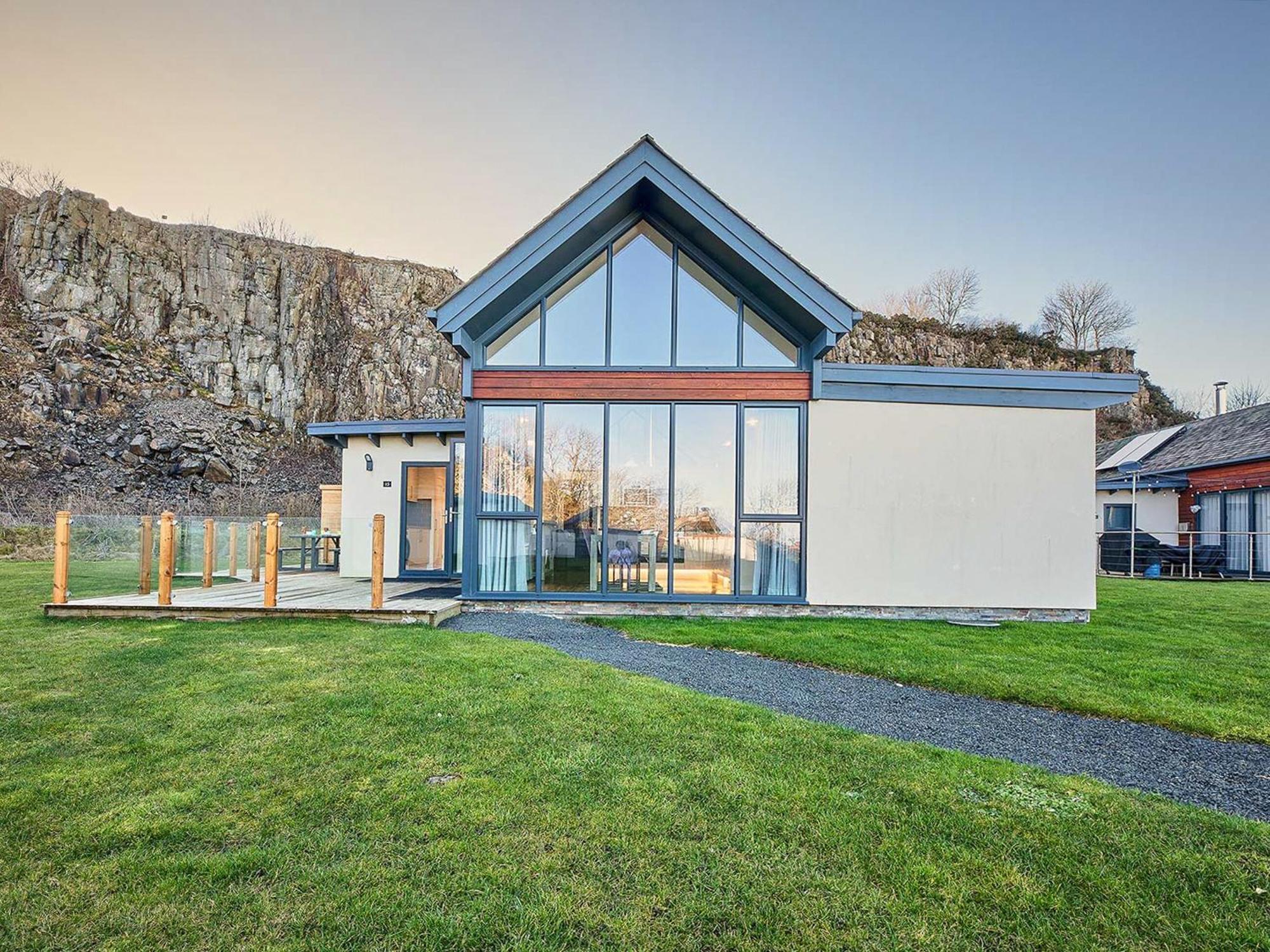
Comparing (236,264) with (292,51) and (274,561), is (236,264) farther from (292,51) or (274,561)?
(274,561)

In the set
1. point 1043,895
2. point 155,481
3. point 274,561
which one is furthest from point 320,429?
point 155,481

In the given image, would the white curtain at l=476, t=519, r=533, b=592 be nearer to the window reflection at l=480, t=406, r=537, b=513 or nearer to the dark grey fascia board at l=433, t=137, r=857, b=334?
the window reflection at l=480, t=406, r=537, b=513

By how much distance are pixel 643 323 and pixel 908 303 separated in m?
35.9

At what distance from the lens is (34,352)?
84.1 ft

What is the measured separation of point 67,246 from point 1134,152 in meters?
41.1

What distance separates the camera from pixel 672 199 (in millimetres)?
7637

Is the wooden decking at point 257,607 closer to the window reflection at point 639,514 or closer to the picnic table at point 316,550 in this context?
the window reflection at point 639,514

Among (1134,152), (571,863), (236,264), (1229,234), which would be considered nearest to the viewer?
(571,863)

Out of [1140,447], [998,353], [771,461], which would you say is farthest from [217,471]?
[998,353]

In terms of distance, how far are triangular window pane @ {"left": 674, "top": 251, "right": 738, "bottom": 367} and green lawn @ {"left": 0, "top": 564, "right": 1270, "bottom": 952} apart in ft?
16.8

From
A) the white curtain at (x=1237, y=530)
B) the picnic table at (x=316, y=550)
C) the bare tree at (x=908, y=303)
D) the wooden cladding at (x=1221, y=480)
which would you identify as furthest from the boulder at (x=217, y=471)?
the bare tree at (x=908, y=303)

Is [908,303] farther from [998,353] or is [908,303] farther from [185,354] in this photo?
[185,354]

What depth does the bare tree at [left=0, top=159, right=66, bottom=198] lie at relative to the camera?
1175 inches

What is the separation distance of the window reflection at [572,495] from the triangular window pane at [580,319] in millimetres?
667
